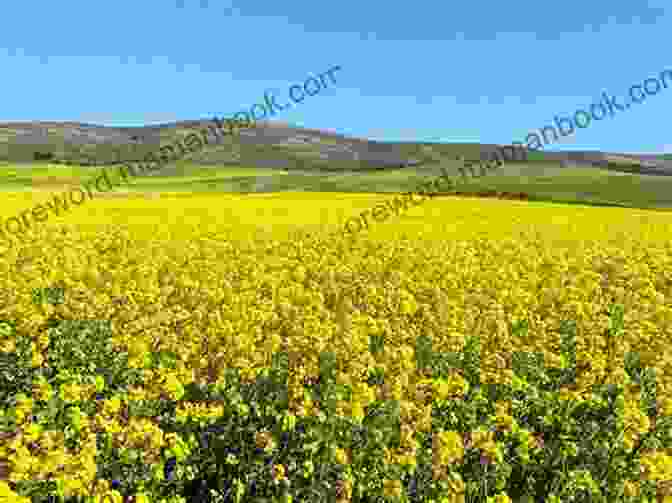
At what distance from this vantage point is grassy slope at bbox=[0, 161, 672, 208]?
230 ft

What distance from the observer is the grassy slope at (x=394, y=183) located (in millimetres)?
70062

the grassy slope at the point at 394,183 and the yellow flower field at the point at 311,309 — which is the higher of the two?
the grassy slope at the point at 394,183

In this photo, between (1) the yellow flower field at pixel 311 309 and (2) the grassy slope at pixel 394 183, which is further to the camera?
(2) the grassy slope at pixel 394 183

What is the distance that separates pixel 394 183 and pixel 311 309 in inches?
2650

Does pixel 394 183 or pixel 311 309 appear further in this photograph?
pixel 394 183

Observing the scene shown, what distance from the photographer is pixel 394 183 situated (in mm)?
78125

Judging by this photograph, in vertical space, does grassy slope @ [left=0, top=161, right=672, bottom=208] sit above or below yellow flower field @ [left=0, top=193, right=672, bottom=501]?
above

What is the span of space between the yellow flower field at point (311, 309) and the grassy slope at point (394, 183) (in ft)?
159

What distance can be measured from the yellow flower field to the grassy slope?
48.3 meters

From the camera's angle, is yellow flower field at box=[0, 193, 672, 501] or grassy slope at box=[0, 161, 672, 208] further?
grassy slope at box=[0, 161, 672, 208]

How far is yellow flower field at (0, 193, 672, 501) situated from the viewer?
24.5ft

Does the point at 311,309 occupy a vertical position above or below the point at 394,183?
below

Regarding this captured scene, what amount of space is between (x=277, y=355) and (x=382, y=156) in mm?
183395

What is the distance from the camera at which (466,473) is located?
23.7 feet
